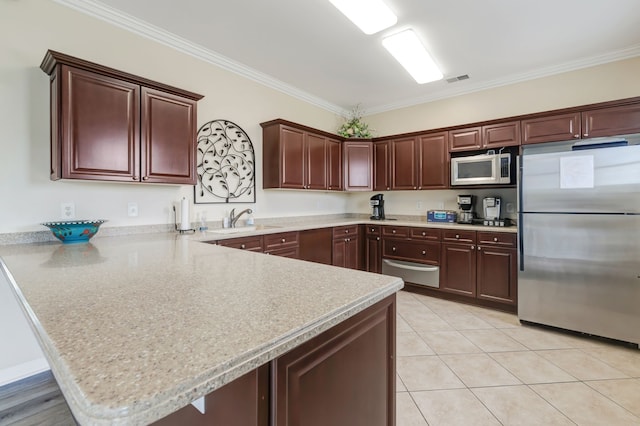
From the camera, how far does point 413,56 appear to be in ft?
10.1

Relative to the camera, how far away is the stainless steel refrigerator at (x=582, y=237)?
240 centimetres

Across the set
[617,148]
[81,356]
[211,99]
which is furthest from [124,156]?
[617,148]

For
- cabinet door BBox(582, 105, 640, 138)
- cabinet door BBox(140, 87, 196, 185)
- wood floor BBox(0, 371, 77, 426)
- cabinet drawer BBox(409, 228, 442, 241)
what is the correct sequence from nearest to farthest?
wood floor BBox(0, 371, 77, 426) → cabinet door BBox(140, 87, 196, 185) → cabinet door BBox(582, 105, 640, 138) → cabinet drawer BBox(409, 228, 442, 241)

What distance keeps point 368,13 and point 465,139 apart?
6.73ft

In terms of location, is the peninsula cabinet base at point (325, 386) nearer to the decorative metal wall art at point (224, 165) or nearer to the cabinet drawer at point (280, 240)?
the cabinet drawer at point (280, 240)

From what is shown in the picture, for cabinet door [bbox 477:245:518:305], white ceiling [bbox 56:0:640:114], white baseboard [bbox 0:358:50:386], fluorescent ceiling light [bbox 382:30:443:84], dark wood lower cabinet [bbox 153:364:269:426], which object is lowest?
white baseboard [bbox 0:358:50:386]

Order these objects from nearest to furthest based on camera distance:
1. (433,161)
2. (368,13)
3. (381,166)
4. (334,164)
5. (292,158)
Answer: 1. (368,13)
2. (292,158)
3. (433,161)
4. (334,164)
5. (381,166)

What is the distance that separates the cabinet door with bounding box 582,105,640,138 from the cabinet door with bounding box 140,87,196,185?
377 cm

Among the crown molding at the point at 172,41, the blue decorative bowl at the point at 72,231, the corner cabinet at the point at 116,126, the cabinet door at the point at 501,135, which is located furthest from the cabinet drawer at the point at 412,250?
the blue decorative bowl at the point at 72,231

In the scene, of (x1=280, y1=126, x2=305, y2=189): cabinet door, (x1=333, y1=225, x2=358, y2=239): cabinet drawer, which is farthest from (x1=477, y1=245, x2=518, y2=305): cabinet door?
(x1=280, y1=126, x2=305, y2=189): cabinet door

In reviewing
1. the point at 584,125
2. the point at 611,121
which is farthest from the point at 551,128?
the point at 611,121

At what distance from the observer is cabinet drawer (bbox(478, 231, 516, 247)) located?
310cm

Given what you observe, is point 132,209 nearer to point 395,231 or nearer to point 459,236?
point 395,231

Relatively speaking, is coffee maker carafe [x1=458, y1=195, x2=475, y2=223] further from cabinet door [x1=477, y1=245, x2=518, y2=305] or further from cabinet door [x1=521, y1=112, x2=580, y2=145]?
cabinet door [x1=521, y1=112, x2=580, y2=145]
